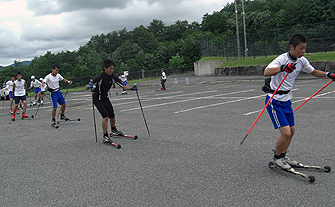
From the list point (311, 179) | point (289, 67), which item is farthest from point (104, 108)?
point (311, 179)

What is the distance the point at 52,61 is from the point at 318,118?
349 feet

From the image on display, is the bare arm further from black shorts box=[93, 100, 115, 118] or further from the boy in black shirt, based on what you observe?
black shorts box=[93, 100, 115, 118]

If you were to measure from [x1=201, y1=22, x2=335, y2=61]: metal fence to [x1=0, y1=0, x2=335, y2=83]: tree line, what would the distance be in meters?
1.94

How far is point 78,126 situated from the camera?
10633 millimetres

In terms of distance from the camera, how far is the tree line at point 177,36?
2872 inches

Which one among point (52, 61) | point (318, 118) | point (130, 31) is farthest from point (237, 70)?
point (130, 31)

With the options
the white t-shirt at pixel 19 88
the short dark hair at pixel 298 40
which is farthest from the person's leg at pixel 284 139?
the white t-shirt at pixel 19 88

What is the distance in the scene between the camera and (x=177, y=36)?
134 m

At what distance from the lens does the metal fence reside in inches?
1192

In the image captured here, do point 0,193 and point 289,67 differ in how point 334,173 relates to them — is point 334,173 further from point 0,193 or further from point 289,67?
point 0,193

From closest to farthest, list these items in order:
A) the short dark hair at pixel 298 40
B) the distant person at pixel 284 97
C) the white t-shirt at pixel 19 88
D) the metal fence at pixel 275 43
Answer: the short dark hair at pixel 298 40, the distant person at pixel 284 97, the white t-shirt at pixel 19 88, the metal fence at pixel 275 43

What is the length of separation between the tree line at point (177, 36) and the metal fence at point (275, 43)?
194 cm

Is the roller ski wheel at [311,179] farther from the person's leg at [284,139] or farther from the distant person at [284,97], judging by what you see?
the person's leg at [284,139]

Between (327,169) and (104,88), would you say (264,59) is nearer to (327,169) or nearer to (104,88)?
(104,88)
